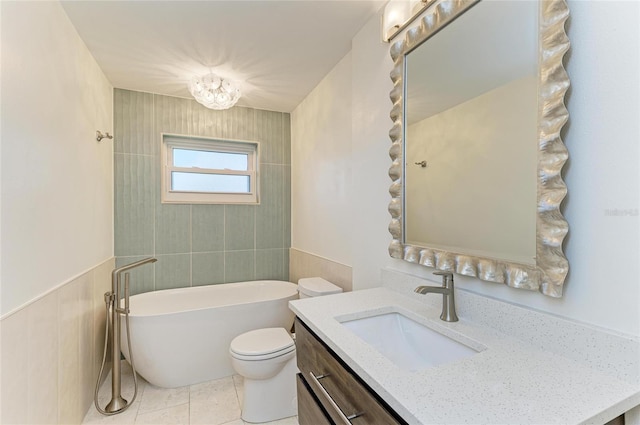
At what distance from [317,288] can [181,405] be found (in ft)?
3.95

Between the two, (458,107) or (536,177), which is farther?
(458,107)

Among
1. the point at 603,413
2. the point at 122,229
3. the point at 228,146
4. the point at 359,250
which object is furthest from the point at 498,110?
the point at 122,229

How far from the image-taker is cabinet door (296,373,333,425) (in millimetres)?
995

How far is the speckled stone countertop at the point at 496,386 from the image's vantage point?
0.57 metres

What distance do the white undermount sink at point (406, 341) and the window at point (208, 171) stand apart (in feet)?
7.26

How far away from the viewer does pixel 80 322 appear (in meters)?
1.75

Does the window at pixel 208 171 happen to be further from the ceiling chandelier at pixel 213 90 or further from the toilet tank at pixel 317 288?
the toilet tank at pixel 317 288

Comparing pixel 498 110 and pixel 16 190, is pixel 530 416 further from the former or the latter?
pixel 16 190

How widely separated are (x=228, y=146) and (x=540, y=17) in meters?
2.74

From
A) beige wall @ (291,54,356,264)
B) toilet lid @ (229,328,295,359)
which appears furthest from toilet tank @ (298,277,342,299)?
toilet lid @ (229,328,295,359)

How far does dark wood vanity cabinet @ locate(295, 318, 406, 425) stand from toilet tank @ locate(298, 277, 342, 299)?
0.76 m

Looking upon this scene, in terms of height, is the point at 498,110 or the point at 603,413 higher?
the point at 498,110

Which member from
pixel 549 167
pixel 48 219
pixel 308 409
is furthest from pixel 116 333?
pixel 549 167

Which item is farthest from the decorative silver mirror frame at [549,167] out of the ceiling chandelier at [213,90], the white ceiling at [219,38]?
the ceiling chandelier at [213,90]
